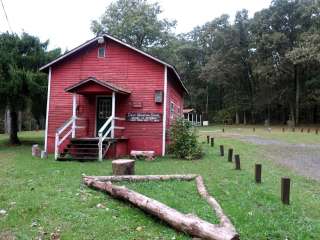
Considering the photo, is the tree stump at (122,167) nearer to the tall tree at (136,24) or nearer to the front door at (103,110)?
the front door at (103,110)

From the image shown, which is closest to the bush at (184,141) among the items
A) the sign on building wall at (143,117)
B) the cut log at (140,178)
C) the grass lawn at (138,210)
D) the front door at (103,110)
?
the sign on building wall at (143,117)

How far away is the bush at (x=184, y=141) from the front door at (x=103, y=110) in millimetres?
3436

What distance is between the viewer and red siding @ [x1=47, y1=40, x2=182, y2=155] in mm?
16469

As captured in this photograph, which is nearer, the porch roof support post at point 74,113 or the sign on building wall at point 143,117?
the porch roof support post at point 74,113

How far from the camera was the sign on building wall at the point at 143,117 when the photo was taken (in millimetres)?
16344

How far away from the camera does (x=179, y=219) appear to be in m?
5.24

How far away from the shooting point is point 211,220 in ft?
18.6

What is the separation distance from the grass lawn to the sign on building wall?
20.2 feet

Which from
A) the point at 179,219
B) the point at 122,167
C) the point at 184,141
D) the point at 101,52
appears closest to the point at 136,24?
the point at 101,52

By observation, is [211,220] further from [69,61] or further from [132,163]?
[69,61]

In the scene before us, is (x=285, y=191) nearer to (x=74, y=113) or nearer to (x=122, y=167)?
(x=122, y=167)

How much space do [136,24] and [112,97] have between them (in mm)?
32553

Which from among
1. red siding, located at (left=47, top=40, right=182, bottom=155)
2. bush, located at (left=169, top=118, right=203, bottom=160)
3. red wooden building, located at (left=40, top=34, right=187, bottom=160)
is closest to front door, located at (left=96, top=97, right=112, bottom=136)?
red wooden building, located at (left=40, top=34, right=187, bottom=160)

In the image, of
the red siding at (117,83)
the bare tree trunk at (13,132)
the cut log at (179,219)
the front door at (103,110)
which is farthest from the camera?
the bare tree trunk at (13,132)
